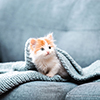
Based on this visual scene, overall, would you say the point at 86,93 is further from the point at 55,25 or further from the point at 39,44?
the point at 55,25

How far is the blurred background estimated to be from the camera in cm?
185

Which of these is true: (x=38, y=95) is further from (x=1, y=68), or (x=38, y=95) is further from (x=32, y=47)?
(x=1, y=68)

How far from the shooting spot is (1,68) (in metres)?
1.75

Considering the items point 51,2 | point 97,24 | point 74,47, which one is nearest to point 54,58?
point 74,47

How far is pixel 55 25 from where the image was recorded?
79.0 inches

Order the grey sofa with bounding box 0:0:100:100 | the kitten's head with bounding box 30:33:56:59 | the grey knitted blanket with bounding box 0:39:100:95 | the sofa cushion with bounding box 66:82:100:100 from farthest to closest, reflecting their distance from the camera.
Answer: the grey sofa with bounding box 0:0:100:100
the kitten's head with bounding box 30:33:56:59
the grey knitted blanket with bounding box 0:39:100:95
the sofa cushion with bounding box 66:82:100:100

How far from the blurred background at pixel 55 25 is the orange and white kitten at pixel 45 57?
0.49 m

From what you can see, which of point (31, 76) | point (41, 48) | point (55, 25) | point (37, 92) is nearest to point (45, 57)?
point (41, 48)

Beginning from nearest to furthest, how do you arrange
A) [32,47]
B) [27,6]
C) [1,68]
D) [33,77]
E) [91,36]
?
[33,77] < [32,47] < [1,68] < [91,36] < [27,6]

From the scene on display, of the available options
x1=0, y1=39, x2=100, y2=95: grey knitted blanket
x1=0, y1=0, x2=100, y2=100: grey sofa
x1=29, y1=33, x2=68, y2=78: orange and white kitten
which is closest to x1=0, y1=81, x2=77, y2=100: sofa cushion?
x1=0, y1=39, x2=100, y2=95: grey knitted blanket

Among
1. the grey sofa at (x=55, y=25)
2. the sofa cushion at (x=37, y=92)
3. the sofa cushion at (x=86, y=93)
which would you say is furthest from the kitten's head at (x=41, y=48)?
the grey sofa at (x=55, y=25)

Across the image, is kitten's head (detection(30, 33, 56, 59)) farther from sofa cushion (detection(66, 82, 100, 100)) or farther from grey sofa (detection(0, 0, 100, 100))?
grey sofa (detection(0, 0, 100, 100))

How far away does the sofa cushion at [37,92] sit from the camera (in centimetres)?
103

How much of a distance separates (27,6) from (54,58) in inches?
37.3
